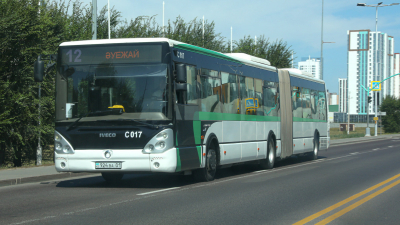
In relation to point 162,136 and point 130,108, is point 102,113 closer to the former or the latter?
point 130,108

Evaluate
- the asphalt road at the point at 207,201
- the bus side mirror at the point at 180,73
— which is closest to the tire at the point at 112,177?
the asphalt road at the point at 207,201

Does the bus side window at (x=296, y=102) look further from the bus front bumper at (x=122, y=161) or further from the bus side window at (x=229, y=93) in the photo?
the bus front bumper at (x=122, y=161)

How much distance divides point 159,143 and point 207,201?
6.35 ft

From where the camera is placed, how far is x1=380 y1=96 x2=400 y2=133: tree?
74.1 metres

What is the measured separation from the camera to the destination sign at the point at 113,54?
10.8 metres

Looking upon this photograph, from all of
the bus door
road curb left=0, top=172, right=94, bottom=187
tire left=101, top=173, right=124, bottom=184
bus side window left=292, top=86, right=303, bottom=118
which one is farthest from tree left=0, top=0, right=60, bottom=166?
bus side window left=292, top=86, right=303, bottom=118

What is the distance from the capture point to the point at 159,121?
10.5 meters

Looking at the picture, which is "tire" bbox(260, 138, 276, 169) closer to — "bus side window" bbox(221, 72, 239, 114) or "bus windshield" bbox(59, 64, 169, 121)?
"bus side window" bbox(221, 72, 239, 114)

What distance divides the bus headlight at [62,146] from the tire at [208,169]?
3.16 meters

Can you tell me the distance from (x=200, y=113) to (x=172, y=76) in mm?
1649

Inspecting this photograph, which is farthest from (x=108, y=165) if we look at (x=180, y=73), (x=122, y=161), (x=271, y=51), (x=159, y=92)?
(x=271, y=51)

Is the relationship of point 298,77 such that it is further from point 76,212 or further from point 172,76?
point 76,212

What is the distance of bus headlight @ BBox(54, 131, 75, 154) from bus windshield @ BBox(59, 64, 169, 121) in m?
0.53

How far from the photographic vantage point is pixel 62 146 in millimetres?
11008
